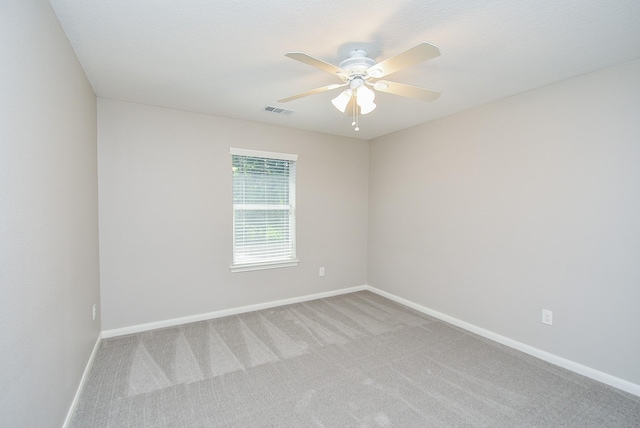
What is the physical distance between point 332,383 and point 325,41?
243 cm

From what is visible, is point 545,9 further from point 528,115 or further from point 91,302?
point 91,302

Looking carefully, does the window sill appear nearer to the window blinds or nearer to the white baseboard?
the window blinds

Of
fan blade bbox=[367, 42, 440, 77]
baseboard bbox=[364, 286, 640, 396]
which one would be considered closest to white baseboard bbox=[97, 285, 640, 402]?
baseboard bbox=[364, 286, 640, 396]

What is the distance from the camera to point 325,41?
1963mm

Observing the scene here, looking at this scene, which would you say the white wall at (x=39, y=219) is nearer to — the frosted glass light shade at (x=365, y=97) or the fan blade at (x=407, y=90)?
the frosted glass light shade at (x=365, y=97)

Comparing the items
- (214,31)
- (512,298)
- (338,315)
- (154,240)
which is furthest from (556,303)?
(154,240)

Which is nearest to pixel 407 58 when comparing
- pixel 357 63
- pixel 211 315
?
pixel 357 63

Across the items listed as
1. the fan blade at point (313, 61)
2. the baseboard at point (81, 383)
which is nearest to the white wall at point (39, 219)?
the baseboard at point (81, 383)

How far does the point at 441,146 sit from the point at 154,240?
342 centimetres

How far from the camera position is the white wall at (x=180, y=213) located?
3.08 metres

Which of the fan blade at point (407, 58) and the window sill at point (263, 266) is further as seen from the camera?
the window sill at point (263, 266)

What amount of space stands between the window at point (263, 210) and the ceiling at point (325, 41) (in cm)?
106

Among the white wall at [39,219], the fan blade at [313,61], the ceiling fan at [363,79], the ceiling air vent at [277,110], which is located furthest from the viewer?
the ceiling air vent at [277,110]

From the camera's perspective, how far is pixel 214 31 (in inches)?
Result: 73.7
